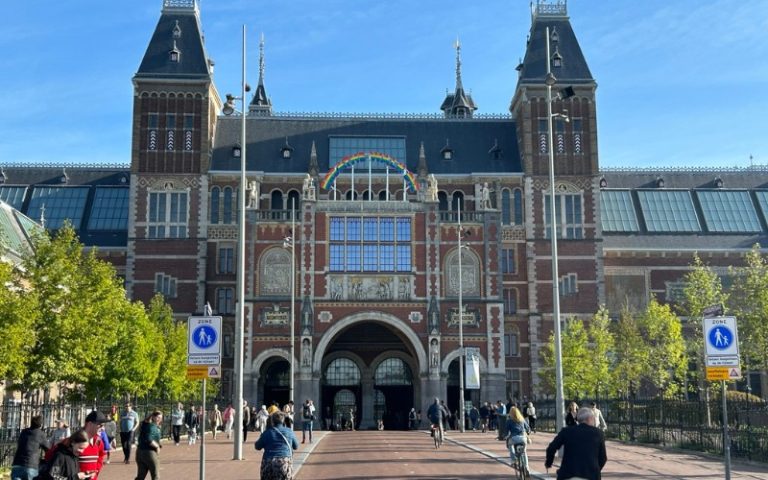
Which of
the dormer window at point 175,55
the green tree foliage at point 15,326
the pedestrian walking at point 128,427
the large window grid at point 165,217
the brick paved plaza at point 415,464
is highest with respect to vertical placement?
the dormer window at point 175,55

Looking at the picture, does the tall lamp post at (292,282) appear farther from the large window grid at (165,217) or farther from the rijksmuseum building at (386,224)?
the large window grid at (165,217)

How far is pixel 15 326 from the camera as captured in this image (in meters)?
28.3

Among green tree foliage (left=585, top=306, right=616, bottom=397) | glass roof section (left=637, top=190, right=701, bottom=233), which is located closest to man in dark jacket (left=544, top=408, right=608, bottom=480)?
green tree foliage (left=585, top=306, right=616, bottom=397)

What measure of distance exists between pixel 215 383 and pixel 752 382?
136 ft

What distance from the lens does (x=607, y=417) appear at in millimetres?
42344

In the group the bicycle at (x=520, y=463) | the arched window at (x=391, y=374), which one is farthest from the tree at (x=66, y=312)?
the arched window at (x=391, y=374)

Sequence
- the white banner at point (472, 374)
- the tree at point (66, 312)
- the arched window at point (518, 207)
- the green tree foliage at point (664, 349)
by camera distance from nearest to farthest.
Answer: the tree at point (66, 312), the white banner at point (472, 374), the green tree foliage at point (664, 349), the arched window at point (518, 207)

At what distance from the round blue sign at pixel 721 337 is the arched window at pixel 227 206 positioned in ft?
166

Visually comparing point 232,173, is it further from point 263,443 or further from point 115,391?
point 263,443

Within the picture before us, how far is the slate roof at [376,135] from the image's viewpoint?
68625 millimetres

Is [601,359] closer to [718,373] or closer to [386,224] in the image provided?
[386,224]

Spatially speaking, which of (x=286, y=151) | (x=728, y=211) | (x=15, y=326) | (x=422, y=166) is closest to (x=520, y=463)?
(x=15, y=326)

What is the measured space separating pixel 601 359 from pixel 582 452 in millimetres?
47386

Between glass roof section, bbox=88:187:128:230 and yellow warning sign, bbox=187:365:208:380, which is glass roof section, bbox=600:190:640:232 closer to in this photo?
glass roof section, bbox=88:187:128:230
